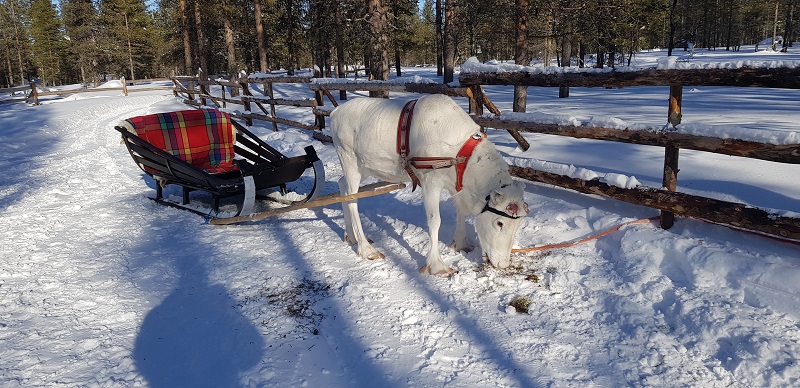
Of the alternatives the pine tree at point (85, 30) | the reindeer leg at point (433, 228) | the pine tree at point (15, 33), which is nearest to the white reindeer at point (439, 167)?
the reindeer leg at point (433, 228)

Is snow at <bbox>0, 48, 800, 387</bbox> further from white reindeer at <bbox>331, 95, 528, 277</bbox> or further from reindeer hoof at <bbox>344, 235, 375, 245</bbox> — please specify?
white reindeer at <bbox>331, 95, 528, 277</bbox>

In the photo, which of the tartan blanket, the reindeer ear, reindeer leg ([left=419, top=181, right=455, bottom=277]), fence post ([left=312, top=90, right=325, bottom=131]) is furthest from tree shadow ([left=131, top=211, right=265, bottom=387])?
fence post ([left=312, top=90, right=325, bottom=131])

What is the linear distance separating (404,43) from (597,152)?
73.9ft

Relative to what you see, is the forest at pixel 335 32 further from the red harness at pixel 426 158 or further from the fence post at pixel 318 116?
the red harness at pixel 426 158

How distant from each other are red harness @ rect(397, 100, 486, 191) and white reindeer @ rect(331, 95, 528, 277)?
0.07 ft

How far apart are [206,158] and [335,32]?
1586 cm

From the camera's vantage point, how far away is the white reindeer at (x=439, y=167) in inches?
146

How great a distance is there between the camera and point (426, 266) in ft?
13.5

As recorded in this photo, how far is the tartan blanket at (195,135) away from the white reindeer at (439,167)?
291 cm

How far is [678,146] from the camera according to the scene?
13.1 feet

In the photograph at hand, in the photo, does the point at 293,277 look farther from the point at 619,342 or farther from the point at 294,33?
the point at 294,33

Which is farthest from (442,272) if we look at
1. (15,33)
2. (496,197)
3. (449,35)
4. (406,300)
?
(15,33)

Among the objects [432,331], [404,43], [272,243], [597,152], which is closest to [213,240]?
[272,243]

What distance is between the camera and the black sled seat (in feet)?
18.6
